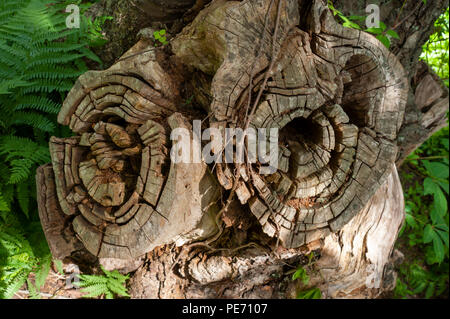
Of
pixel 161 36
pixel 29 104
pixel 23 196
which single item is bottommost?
pixel 23 196

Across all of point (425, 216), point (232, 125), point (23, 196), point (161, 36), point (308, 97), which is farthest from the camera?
point (425, 216)

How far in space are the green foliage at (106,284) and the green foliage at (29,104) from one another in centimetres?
37

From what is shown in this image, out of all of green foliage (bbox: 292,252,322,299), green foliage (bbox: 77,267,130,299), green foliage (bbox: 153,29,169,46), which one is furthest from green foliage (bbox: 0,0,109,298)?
green foliage (bbox: 292,252,322,299)

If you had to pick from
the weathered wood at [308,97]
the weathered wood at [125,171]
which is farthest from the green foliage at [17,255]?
the weathered wood at [308,97]

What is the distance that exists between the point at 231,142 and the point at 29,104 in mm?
1841

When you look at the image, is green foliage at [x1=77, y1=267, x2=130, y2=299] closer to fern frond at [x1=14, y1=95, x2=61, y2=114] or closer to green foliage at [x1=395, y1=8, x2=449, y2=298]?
fern frond at [x1=14, y1=95, x2=61, y2=114]

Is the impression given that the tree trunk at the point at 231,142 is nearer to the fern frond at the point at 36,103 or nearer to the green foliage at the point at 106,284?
the fern frond at the point at 36,103

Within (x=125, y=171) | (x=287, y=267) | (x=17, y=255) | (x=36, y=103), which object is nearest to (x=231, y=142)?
(x=125, y=171)

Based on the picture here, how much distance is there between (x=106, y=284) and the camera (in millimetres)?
2725

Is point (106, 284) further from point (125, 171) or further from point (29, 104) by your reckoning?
point (29, 104)

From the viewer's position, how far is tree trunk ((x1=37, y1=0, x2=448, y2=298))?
76.9 inches

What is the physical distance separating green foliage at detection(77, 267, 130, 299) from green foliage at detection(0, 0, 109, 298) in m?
0.37
